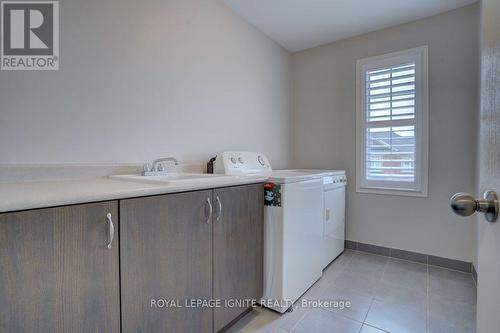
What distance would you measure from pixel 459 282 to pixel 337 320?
1.25 meters

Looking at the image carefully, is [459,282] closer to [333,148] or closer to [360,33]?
[333,148]

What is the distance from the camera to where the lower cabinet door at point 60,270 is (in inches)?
25.2

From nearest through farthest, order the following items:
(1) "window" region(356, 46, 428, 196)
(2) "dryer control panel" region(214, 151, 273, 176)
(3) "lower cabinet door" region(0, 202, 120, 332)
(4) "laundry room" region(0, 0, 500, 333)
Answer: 1. (3) "lower cabinet door" region(0, 202, 120, 332)
2. (4) "laundry room" region(0, 0, 500, 333)
3. (2) "dryer control panel" region(214, 151, 273, 176)
4. (1) "window" region(356, 46, 428, 196)

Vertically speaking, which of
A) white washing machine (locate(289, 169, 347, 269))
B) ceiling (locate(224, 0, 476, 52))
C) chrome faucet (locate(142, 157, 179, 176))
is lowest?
white washing machine (locate(289, 169, 347, 269))

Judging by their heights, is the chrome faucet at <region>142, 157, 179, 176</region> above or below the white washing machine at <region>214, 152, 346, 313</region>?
above

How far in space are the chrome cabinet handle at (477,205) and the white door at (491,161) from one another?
18 mm

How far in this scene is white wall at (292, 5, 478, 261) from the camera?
2115mm

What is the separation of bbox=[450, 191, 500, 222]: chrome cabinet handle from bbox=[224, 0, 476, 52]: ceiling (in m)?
2.15

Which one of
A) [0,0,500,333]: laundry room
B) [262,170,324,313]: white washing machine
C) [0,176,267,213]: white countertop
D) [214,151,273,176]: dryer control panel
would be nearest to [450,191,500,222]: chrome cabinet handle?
[0,0,500,333]: laundry room

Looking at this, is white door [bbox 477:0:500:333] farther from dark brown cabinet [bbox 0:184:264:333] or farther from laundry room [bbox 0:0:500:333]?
dark brown cabinet [bbox 0:184:264:333]

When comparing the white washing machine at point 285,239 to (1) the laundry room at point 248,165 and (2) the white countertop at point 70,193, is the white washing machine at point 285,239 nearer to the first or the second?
(1) the laundry room at point 248,165

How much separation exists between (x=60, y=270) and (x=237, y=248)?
83 centimetres

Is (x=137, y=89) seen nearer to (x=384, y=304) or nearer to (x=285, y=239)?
(x=285, y=239)

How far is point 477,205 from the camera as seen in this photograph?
0.51 metres
